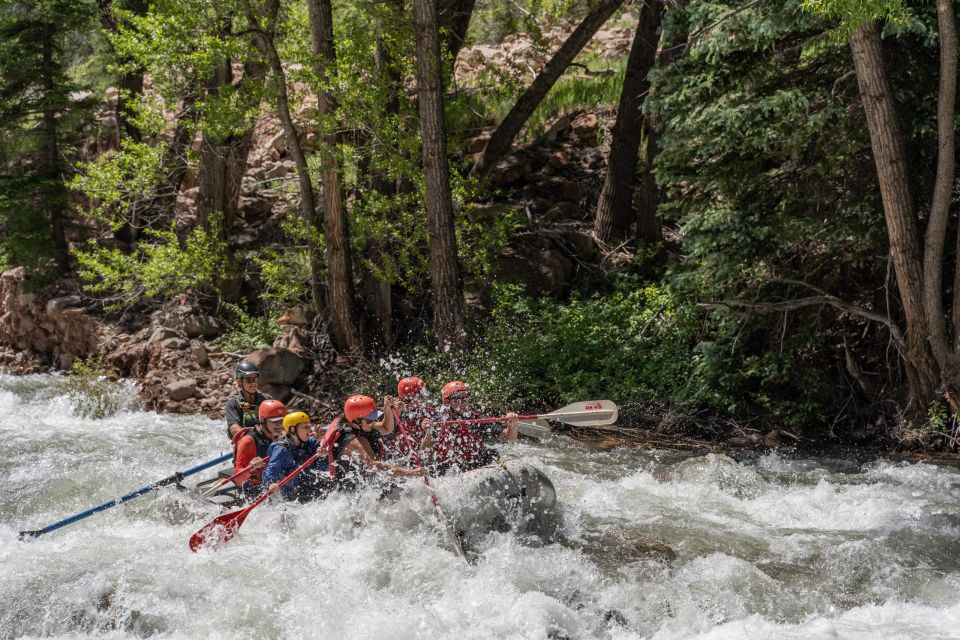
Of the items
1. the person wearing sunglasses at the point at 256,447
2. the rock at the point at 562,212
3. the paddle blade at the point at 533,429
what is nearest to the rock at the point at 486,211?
the rock at the point at 562,212

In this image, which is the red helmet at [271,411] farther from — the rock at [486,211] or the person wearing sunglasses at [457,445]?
the rock at [486,211]

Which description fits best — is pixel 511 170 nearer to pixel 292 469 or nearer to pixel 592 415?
pixel 592 415

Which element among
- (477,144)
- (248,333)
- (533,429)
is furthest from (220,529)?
(477,144)

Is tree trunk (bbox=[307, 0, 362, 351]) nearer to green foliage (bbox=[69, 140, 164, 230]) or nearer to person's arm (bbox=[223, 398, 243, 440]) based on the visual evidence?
green foliage (bbox=[69, 140, 164, 230])

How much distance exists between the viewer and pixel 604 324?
12211mm

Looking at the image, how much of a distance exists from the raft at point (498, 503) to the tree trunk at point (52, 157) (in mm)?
12014

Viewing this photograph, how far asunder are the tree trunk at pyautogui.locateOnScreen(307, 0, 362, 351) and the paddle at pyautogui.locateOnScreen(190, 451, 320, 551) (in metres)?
5.85

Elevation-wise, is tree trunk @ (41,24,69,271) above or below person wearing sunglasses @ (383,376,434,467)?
above

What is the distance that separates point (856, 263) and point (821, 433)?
1915mm

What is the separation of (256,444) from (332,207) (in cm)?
541

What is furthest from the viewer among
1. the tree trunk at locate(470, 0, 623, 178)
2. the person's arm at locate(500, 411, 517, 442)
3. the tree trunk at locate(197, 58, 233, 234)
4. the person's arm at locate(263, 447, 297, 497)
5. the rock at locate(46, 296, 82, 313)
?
the rock at locate(46, 296, 82, 313)

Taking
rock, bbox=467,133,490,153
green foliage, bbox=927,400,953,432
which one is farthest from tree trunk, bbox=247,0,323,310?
green foliage, bbox=927,400,953,432

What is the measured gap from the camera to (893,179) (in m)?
8.66

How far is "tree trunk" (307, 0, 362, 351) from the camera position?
39.7ft
